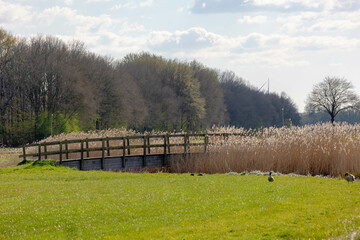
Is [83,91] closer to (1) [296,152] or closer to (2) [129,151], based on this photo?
(2) [129,151]

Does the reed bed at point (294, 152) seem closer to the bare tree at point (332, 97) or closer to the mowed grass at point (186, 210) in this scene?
the mowed grass at point (186, 210)

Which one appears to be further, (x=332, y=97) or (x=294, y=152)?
(x=332, y=97)

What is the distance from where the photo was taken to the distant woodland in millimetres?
51938

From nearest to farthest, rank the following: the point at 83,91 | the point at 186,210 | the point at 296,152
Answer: the point at 186,210 → the point at 296,152 → the point at 83,91

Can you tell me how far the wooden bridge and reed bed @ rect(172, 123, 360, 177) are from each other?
3.29 meters

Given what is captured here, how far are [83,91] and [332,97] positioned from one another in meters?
43.4

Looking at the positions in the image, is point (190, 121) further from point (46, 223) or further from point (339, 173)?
point (46, 223)

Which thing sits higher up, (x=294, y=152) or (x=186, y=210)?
Answer: (x=294, y=152)

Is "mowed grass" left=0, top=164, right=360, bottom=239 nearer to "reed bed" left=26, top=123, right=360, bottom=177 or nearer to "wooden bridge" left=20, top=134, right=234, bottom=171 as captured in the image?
"reed bed" left=26, top=123, right=360, bottom=177

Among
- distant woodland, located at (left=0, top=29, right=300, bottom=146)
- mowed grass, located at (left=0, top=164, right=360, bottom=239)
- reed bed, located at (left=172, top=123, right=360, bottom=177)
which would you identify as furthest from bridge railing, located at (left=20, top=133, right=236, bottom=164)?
distant woodland, located at (left=0, top=29, right=300, bottom=146)

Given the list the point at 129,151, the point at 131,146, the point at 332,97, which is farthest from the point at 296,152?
the point at 332,97

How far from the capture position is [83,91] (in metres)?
52.4

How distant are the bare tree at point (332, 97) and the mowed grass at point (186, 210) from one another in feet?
205

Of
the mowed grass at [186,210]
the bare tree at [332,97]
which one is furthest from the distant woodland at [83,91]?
the mowed grass at [186,210]
